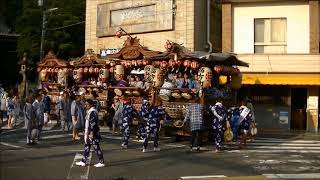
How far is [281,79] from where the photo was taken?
90.8 ft

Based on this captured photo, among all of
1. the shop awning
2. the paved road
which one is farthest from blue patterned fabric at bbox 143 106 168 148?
the shop awning

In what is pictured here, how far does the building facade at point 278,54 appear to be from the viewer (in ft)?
91.1

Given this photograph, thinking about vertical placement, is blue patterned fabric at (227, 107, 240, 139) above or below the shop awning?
below

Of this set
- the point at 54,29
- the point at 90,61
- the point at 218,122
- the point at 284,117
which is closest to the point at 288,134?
the point at 284,117

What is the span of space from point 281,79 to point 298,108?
A: 2.13 metres

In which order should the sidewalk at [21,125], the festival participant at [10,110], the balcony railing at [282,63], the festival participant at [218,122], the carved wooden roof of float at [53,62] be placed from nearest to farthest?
the festival participant at [218,122] → the sidewalk at [21,125] → the festival participant at [10,110] → the carved wooden roof of float at [53,62] → the balcony railing at [282,63]

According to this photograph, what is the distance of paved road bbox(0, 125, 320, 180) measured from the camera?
12.4 m

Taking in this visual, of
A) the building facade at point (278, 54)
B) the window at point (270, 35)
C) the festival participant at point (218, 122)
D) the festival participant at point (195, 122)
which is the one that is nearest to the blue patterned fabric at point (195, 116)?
the festival participant at point (195, 122)

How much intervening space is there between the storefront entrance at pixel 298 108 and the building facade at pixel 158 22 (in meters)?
5.21

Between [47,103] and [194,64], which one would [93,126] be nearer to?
[194,64]

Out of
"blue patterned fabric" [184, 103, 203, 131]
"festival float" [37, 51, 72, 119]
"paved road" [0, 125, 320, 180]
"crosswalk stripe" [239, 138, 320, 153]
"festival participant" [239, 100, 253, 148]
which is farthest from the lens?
"festival float" [37, 51, 72, 119]

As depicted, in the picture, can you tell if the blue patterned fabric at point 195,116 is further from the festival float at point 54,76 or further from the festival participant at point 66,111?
the festival float at point 54,76

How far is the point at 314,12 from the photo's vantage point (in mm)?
27875

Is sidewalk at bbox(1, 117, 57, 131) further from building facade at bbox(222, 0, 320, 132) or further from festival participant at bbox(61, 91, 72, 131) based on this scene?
building facade at bbox(222, 0, 320, 132)
